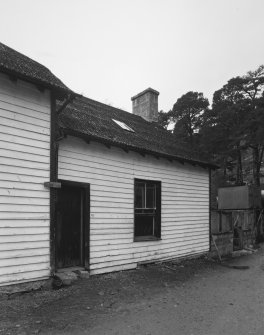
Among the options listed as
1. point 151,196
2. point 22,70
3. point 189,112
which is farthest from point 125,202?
point 189,112

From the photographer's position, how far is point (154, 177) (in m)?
10.7

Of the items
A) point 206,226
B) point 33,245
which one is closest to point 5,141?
point 33,245

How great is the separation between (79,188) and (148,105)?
956 cm

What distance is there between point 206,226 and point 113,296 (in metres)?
7.52

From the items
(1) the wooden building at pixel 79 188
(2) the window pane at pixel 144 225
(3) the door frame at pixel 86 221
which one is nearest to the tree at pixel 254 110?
(1) the wooden building at pixel 79 188

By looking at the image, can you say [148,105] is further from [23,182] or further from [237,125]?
[237,125]

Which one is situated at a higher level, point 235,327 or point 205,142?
point 205,142

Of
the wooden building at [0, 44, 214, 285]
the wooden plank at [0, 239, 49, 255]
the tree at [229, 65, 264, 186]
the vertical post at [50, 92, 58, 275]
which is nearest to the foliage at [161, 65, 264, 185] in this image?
the tree at [229, 65, 264, 186]

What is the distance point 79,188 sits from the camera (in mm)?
8500

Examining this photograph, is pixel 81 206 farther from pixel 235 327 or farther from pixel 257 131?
pixel 257 131

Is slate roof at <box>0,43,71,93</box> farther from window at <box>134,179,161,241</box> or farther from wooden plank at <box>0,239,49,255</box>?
window at <box>134,179,161,241</box>

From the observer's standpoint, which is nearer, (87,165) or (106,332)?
(106,332)

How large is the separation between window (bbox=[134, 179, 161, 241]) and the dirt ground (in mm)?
1625

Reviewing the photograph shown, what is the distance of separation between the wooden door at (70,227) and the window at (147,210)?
2226 millimetres
